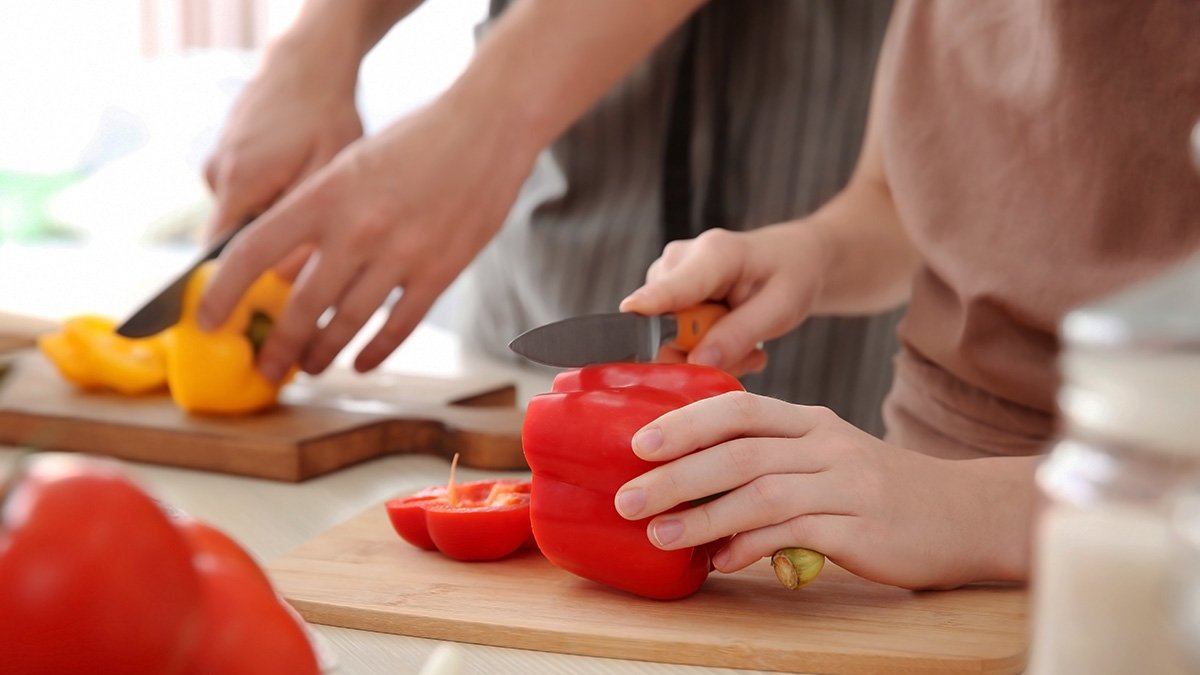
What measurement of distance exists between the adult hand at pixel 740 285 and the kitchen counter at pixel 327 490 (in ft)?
0.93

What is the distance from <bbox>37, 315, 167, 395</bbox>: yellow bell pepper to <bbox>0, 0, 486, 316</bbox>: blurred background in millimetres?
1313

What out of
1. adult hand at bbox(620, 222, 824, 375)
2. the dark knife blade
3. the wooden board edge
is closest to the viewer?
the wooden board edge

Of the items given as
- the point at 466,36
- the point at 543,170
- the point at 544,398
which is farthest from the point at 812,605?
the point at 466,36

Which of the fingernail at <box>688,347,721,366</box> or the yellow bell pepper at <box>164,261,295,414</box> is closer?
the fingernail at <box>688,347,721,366</box>

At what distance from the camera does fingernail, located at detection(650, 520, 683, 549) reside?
2.39ft

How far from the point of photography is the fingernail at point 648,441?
0.73m

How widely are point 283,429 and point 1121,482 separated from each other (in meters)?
1.00

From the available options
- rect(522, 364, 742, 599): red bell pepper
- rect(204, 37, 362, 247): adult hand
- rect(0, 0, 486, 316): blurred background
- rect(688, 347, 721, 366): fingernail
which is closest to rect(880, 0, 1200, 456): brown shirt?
rect(688, 347, 721, 366): fingernail

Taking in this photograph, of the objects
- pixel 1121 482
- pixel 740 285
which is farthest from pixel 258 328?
pixel 1121 482

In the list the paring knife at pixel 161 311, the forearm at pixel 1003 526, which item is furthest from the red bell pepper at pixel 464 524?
the paring knife at pixel 161 311

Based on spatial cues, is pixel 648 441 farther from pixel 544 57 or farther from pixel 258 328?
pixel 258 328

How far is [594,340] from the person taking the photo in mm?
866

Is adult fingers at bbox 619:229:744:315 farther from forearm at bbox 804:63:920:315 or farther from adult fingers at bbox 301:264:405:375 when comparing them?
adult fingers at bbox 301:264:405:375

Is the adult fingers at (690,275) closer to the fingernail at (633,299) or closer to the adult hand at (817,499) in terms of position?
the fingernail at (633,299)
